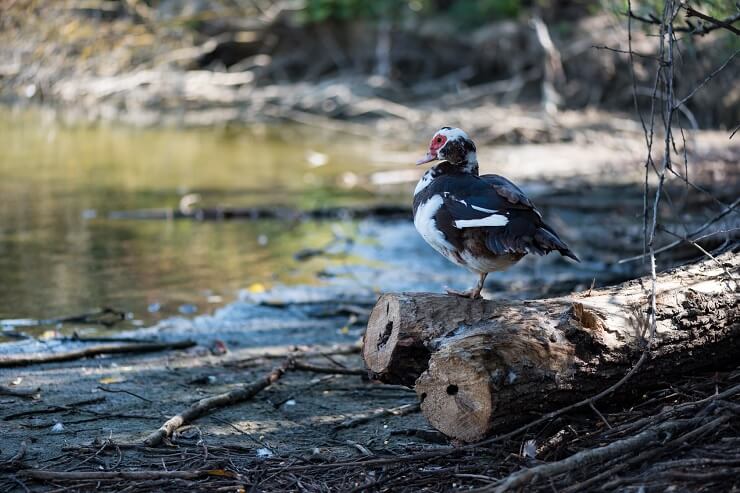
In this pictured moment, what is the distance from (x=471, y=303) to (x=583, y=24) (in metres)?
18.0

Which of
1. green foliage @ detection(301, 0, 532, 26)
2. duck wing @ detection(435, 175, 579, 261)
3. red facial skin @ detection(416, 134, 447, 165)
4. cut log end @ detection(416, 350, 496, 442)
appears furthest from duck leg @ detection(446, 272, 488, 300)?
green foliage @ detection(301, 0, 532, 26)

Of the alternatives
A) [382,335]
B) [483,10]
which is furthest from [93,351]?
[483,10]

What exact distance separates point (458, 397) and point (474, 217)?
0.88 metres

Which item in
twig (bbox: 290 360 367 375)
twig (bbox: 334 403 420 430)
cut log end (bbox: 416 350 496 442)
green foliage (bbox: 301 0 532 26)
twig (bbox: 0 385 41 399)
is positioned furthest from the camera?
green foliage (bbox: 301 0 532 26)

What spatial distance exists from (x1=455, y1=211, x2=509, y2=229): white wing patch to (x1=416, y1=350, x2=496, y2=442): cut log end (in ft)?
2.32

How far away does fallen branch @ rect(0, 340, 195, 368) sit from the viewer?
6141 millimetres

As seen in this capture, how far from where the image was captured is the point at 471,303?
4.60 m

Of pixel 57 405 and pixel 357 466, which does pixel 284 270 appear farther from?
pixel 357 466

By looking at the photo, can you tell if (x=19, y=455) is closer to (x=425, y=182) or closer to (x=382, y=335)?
(x=382, y=335)

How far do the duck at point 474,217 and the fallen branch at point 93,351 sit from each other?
255cm

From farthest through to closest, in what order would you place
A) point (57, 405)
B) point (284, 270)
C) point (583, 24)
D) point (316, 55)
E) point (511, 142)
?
point (316, 55)
point (583, 24)
point (511, 142)
point (284, 270)
point (57, 405)

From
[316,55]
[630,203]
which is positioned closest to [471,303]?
[630,203]

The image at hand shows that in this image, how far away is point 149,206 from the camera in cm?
1257

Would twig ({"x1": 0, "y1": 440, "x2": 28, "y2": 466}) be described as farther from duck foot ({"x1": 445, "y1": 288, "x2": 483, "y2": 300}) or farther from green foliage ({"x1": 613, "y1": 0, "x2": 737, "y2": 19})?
Result: green foliage ({"x1": 613, "y1": 0, "x2": 737, "y2": 19})
